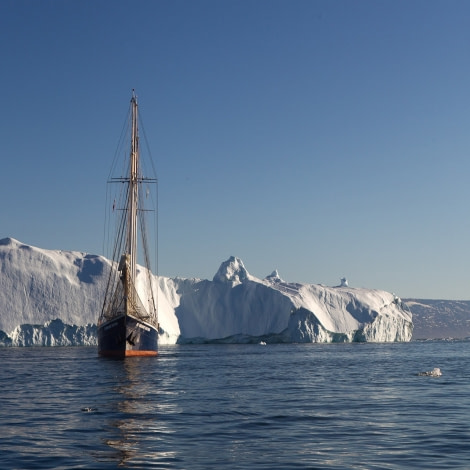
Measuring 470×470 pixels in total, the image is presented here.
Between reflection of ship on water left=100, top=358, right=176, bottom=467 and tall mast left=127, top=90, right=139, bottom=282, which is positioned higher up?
tall mast left=127, top=90, right=139, bottom=282

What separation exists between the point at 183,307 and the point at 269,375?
87009 millimetres

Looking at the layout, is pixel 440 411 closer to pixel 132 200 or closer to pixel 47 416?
pixel 47 416

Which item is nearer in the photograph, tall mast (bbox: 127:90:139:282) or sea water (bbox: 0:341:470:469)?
sea water (bbox: 0:341:470:469)

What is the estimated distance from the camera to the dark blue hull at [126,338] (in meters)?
61.1

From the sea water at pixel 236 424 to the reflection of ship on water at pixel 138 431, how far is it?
0.03 m

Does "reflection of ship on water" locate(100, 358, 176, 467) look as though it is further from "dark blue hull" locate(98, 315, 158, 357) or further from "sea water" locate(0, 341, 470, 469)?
"dark blue hull" locate(98, 315, 158, 357)

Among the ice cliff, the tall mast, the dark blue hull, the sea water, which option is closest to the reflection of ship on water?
the sea water

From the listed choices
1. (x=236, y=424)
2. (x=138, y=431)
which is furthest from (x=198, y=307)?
(x=138, y=431)

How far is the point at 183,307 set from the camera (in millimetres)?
123812

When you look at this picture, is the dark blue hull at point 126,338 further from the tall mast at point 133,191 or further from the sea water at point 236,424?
the sea water at point 236,424

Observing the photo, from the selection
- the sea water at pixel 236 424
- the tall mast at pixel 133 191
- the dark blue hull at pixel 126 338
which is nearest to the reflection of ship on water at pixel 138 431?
the sea water at pixel 236 424

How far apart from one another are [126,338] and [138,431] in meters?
44.7

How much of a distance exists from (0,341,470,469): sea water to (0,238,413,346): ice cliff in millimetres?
67821

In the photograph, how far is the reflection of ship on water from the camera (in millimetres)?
13773
